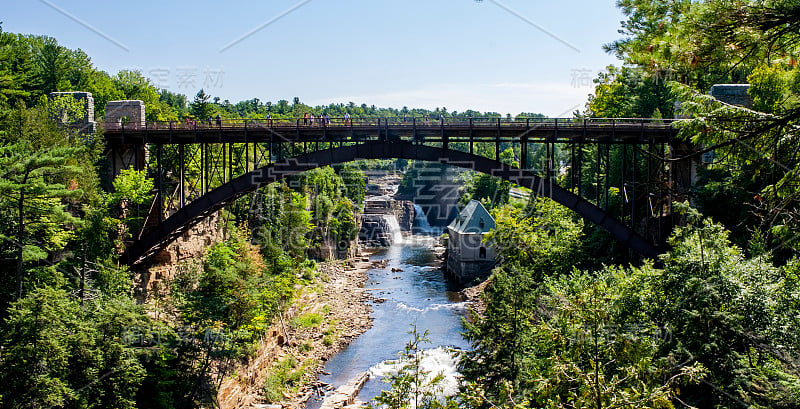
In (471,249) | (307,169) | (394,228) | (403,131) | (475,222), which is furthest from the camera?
(394,228)

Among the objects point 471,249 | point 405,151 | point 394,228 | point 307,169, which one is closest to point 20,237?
point 307,169

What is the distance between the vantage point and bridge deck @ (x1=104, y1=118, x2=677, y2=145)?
74.3ft

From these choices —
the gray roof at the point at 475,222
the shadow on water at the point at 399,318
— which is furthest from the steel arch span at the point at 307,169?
the gray roof at the point at 475,222

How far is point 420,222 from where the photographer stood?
→ 75.4 metres

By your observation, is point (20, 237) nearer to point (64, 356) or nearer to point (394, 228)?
point (64, 356)

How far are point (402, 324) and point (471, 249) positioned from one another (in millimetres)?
11759

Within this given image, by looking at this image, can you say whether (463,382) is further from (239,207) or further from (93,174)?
(239,207)

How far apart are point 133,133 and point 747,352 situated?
23780 millimetres

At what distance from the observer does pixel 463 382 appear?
61.0ft

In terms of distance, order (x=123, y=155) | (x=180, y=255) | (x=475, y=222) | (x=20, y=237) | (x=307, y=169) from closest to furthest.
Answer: (x=20, y=237)
(x=307, y=169)
(x=123, y=155)
(x=180, y=255)
(x=475, y=222)

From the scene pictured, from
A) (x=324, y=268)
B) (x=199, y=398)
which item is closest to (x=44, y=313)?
(x=199, y=398)

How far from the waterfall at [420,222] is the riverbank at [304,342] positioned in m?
29.7

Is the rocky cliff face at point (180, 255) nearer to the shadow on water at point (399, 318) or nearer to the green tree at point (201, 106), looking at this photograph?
the shadow on water at point (399, 318)

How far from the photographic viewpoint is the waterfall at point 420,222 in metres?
73.1
